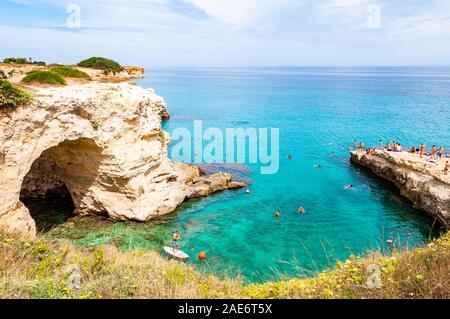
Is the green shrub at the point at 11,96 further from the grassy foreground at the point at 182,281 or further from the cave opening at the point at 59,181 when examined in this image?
the grassy foreground at the point at 182,281

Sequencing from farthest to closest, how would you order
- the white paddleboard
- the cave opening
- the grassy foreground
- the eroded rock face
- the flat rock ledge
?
the flat rock ledge < the cave opening < the white paddleboard < the eroded rock face < the grassy foreground

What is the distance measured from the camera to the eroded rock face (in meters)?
14.6

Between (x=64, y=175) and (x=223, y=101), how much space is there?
217 feet

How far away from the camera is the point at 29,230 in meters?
15.4

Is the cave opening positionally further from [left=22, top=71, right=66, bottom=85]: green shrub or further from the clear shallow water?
[left=22, top=71, right=66, bottom=85]: green shrub

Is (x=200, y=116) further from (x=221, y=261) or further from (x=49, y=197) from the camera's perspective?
(x=221, y=261)

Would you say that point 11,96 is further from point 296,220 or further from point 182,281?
point 296,220

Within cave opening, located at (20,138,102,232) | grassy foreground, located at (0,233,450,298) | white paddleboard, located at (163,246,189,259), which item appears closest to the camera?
grassy foreground, located at (0,233,450,298)

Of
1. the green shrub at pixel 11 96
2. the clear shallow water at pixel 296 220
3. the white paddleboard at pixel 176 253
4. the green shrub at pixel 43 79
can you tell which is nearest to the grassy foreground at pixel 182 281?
the clear shallow water at pixel 296 220

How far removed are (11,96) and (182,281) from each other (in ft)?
37.9

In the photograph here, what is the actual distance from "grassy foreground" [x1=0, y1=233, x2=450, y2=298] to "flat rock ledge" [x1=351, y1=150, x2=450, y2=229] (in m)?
15.9

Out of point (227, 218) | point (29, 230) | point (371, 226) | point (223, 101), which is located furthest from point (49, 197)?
point (223, 101)

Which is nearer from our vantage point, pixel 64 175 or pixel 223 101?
pixel 64 175

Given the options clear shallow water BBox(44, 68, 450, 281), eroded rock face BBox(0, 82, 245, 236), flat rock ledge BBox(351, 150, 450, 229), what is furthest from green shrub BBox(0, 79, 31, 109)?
flat rock ledge BBox(351, 150, 450, 229)
